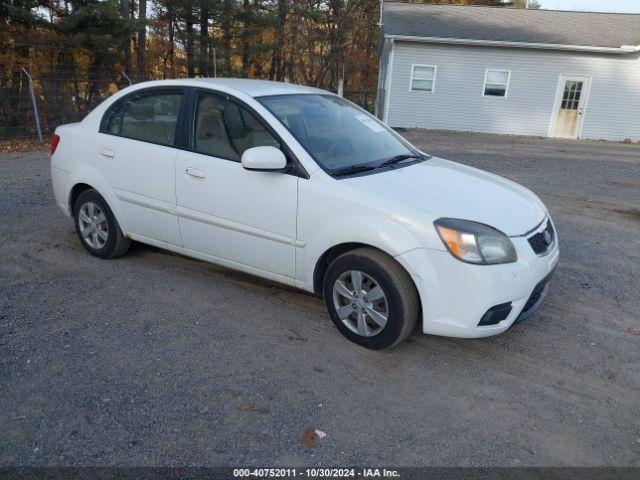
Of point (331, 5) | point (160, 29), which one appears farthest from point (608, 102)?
point (160, 29)

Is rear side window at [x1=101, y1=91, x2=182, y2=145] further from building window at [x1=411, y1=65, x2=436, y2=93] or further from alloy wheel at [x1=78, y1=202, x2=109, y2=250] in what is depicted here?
building window at [x1=411, y1=65, x2=436, y2=93]

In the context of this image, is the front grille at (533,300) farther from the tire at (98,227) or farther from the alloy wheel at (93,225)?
the alloy wheel at (93,225)

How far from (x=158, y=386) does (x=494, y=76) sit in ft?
63.1

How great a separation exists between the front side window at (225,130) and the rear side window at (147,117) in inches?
10.7

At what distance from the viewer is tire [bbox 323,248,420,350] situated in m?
3.34

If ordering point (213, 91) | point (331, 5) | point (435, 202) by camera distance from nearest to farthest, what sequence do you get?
point (435, 202)
point (213, 91)
point (331, 5)

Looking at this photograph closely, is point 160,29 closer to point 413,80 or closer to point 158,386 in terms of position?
point 413,80

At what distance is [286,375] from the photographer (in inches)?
130

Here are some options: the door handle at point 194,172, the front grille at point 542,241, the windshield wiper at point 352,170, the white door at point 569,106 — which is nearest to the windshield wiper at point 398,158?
the windshield wiper at point 352,170

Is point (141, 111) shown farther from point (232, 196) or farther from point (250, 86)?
point (232, 196)

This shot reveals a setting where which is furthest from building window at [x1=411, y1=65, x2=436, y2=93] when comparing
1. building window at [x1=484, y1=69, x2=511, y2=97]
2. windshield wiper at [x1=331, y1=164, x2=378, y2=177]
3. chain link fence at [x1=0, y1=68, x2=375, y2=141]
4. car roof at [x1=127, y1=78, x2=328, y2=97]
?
windshield wiper at [x1=331, y1=164, x2=378, y2=177]

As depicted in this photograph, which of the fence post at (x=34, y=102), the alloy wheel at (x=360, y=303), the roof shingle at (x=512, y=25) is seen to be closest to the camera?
the alloy wheel at (x=360, y=303)

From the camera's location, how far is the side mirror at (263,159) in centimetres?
365

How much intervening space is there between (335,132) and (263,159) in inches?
31.1
